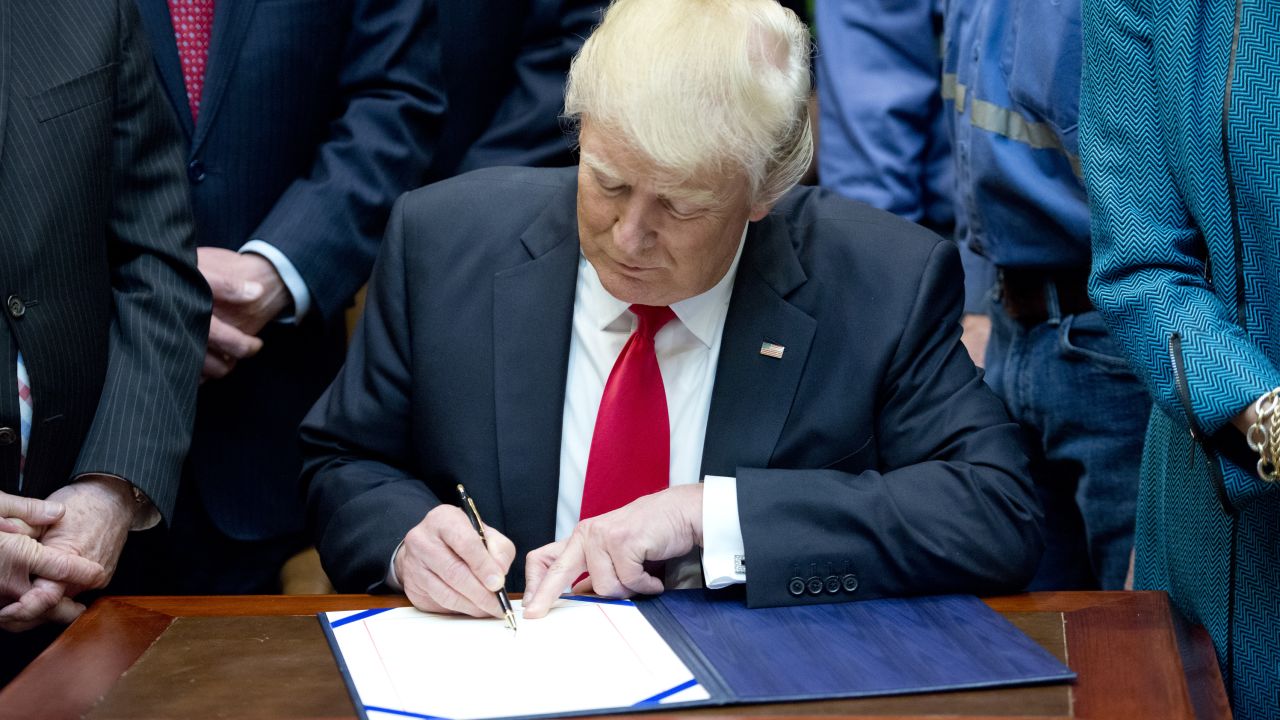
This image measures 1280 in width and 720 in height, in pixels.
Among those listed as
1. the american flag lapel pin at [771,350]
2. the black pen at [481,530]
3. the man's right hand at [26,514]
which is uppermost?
the man's right hand at [26,514]

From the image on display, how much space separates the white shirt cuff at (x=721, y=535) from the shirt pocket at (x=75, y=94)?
46.6 inches

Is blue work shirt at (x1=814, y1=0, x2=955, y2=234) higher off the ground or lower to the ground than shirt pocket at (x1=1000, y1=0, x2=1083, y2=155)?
lower

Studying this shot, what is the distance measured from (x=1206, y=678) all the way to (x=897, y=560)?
0.44 meters

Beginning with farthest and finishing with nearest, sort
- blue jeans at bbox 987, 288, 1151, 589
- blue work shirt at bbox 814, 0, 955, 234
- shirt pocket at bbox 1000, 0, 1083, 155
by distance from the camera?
blue work shirt at bbox 814, 0, 955, 234 → blue jeans at bbox 987, 288, 1151, 589 → shirt pocket at bbox 1000, 0, 1083, 155

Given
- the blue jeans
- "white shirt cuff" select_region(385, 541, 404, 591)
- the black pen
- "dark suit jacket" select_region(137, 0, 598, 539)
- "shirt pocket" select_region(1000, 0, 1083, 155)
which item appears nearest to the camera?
the black pen

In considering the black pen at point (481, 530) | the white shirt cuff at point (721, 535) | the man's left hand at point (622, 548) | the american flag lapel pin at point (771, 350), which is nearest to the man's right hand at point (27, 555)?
the black pen at point (481, 530)

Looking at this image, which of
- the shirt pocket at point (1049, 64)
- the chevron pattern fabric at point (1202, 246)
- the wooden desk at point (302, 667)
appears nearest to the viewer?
the wooden desk at point (302, 667)

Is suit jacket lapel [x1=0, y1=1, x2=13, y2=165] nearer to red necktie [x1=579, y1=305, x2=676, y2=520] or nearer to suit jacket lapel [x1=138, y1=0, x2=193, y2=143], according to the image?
suit jacket lapel [x1=138, y1=0, x2=193, y2=143]

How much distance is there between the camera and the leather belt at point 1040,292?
9.18ft

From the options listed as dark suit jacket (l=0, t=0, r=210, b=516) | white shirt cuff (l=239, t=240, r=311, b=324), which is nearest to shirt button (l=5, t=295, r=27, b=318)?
dark suit jacket (l=0, t=0, r=210, b=516)

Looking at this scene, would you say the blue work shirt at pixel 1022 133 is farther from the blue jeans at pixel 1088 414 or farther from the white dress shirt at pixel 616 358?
the white dress shirt at pixel 616 358

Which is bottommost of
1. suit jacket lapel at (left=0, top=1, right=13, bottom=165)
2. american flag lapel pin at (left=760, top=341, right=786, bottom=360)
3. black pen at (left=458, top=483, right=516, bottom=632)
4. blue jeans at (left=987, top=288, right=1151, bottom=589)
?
blue jeans at (left=987, top=288, right=1151, bottom=589)

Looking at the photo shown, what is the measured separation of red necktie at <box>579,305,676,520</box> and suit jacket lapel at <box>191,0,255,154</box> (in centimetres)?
115

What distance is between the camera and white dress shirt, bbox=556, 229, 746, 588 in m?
2.29
